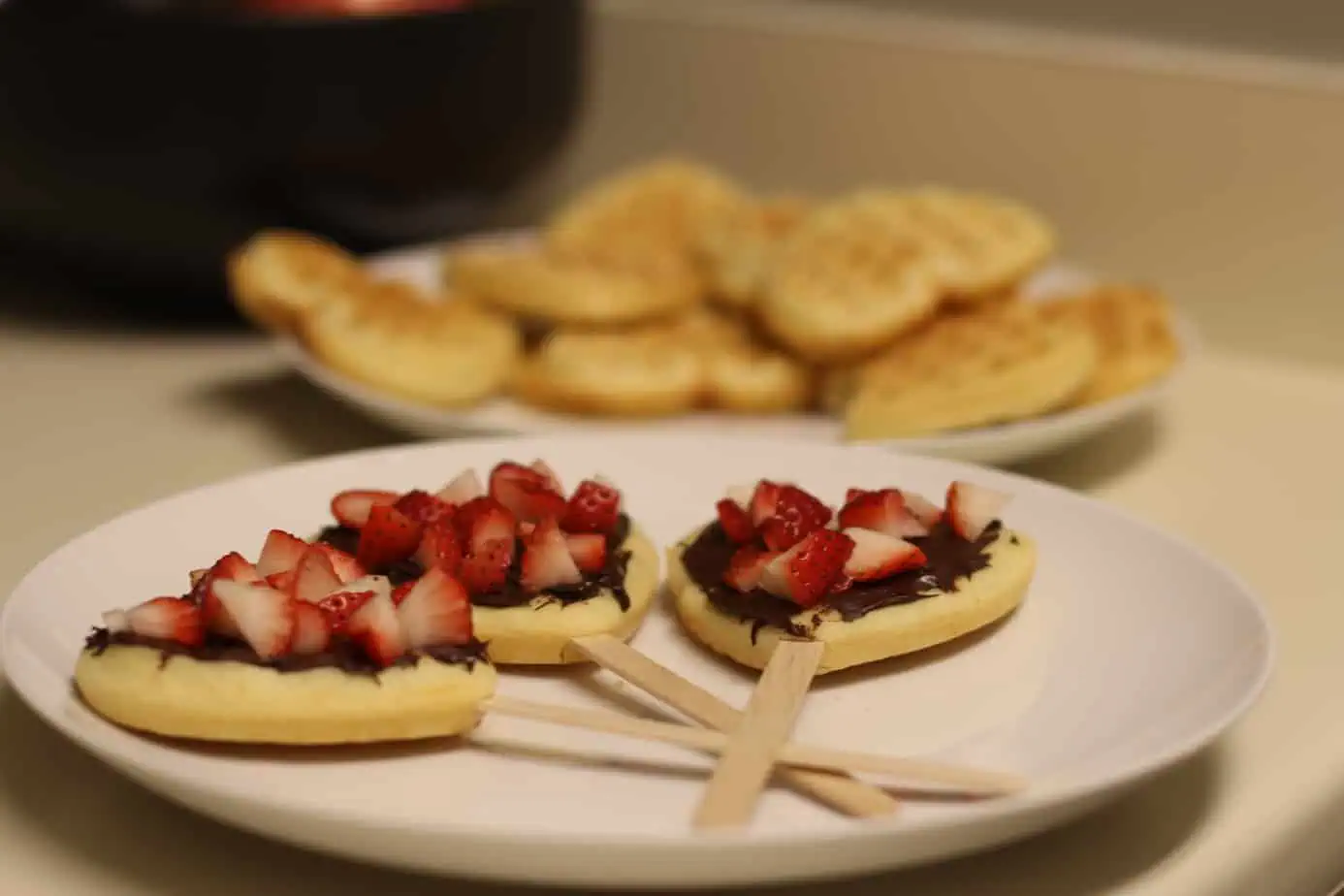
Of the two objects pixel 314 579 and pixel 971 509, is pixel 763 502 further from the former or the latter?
pixel 314 579

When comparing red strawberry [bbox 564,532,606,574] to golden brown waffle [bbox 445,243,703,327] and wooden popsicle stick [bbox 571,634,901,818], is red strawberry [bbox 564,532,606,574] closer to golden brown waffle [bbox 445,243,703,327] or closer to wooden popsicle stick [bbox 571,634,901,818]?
wooden popsicle stick [bbox 571,634,901,818]

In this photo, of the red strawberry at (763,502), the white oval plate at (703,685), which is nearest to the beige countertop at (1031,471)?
the white oval plate at (703,685)

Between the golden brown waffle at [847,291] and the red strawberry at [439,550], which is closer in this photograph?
the red strawberry at [439,550]

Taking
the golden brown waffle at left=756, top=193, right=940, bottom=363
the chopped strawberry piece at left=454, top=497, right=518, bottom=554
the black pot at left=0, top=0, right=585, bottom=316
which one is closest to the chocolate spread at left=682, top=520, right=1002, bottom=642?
the chopped strawberry piece at left=454, top=497, right=518, bottom=554

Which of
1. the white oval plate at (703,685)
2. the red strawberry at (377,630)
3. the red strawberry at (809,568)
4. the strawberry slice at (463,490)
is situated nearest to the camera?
the white oval plate at (703,685)

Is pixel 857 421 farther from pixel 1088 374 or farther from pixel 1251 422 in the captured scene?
pixel 1251 422

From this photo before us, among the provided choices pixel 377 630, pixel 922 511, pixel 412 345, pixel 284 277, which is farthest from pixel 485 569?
pixel 284 277

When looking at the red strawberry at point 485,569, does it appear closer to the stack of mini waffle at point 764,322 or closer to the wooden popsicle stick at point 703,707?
the wooden popsicle stick at point 703,707

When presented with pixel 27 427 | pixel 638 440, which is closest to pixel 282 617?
pixel 638 440
